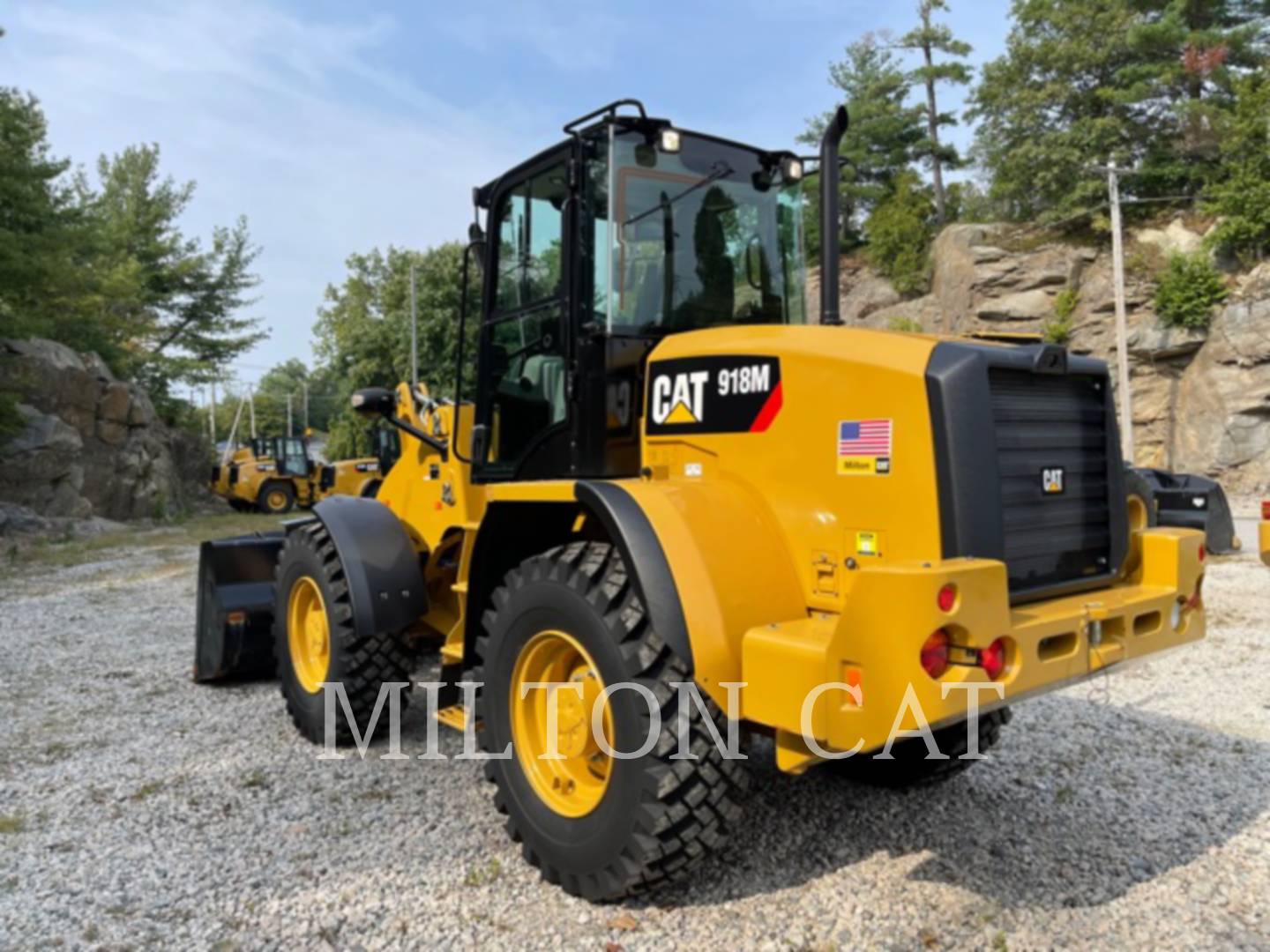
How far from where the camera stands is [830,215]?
356 cm

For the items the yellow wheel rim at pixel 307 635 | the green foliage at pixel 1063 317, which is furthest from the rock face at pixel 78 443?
the green foliage at pixel 1063 317

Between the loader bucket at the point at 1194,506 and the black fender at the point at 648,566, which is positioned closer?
the black fender at the point at 648,566

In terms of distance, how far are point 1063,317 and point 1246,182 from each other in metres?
5.60

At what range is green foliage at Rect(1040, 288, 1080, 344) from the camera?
27.3 m

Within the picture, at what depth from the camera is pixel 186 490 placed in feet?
91.6

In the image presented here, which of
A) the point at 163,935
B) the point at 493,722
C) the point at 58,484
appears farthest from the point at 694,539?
the point at 58,484

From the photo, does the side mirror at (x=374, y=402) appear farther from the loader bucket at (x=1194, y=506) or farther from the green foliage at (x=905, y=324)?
the green foliage at (x=905, y=324)

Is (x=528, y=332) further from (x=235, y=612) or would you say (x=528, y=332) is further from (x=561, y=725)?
(x=235, y=612)

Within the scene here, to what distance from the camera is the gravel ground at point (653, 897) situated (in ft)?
9.89

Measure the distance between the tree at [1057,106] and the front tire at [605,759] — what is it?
2995 centimetres

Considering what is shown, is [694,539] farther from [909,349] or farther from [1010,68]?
[1010,68]

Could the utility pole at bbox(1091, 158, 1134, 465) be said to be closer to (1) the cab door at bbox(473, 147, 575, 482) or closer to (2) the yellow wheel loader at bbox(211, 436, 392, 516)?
(2) the yellow wheel loader at bbox(211, 436, 392, 516)

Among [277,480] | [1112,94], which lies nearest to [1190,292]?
[1112,94]

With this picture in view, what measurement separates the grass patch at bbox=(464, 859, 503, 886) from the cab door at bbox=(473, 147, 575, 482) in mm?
1550
